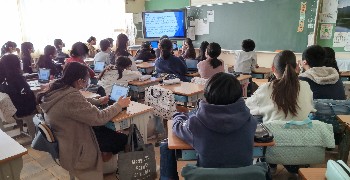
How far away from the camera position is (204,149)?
1.67 m

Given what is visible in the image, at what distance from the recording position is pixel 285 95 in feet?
7.84

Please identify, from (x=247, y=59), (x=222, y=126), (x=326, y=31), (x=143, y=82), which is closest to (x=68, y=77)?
(x=222, y=126)

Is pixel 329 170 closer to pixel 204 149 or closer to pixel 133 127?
pixel 204 149

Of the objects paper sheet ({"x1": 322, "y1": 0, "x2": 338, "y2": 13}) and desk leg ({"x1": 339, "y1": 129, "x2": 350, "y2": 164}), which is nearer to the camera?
desk leg ({"x1": 339, "y1": 129, "x2": 350, "y2": 164})

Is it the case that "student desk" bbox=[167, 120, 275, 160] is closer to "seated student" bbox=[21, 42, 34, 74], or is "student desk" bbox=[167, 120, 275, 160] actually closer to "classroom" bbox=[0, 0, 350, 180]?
"classroom" bbox=[0, 0, 350, 180]

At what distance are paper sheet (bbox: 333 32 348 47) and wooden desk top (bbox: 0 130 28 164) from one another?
5500 millimetres

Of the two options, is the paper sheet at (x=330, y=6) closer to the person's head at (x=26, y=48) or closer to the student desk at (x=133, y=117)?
the student desk at (x=133, y=117)

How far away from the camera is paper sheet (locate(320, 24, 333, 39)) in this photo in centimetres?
529

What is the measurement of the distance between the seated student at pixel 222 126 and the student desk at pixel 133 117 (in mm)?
1300

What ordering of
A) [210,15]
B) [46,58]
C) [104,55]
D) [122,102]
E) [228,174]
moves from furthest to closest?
[210,15] < [104,55] < [46,58] < [122,102] < [228,174]

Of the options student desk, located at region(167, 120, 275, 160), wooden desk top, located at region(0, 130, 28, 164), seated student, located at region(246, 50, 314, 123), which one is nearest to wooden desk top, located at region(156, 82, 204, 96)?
seated student, located at region(246, 50, 314, 123)

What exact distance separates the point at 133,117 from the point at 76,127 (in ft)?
2.19

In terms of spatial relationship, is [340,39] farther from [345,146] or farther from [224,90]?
[224,90]

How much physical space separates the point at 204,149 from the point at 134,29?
338 inches
